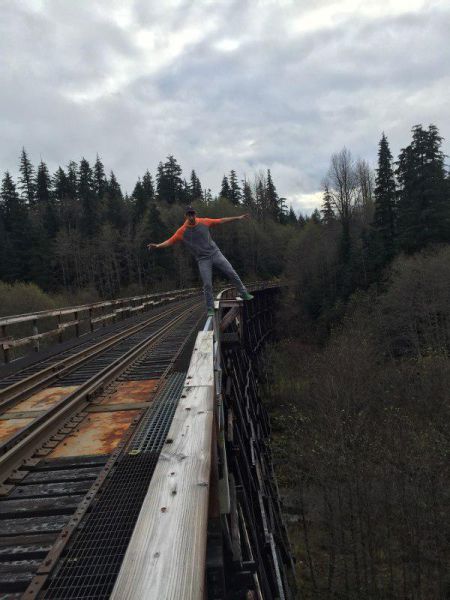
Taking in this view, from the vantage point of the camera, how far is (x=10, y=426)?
4859 mm

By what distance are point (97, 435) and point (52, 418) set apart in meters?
0.62

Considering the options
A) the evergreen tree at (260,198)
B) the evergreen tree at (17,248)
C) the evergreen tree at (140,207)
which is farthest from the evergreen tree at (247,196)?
the evergreen tree at (17,248)

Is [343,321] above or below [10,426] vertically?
below

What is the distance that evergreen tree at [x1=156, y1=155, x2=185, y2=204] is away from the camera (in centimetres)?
8875

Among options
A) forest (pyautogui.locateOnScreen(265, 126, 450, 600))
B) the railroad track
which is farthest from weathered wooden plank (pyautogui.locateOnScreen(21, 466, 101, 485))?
forest (pyautogui.locateOnScreen(265, 126, 450, 600))

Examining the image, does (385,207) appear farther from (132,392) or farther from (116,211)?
(132,392)

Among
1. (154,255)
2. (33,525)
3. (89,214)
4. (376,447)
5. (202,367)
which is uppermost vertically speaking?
(89,214)

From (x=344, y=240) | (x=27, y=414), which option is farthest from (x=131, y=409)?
(x=344, y=240)

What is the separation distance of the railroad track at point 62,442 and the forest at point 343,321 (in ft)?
33.2

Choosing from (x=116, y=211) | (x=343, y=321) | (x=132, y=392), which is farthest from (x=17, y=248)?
(x=132, y=392)

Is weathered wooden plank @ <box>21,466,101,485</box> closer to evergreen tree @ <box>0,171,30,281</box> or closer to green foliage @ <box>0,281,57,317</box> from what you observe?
green foliage @ <box>0,281,57,317</box>

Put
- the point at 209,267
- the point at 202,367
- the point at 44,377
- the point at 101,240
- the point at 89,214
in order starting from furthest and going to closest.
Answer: the point at 89,214 → the point at 101,240 → the point at 209,267 → the point at 44,377 → the point at 202,367

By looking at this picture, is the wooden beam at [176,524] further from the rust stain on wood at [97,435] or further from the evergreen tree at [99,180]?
the evergreen tree at [99,180]

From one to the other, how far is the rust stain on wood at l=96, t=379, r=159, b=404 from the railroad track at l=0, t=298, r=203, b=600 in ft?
0.05
